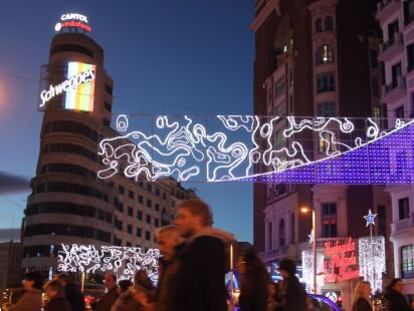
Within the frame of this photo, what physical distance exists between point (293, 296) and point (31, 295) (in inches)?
131

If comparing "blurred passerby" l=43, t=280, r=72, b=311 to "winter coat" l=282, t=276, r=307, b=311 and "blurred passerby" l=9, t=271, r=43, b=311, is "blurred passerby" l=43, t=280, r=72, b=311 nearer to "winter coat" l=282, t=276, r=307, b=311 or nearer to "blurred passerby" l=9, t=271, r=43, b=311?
"blurred passerby" l=9, t=271, r=43, b=311

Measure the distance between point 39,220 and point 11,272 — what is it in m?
34.4

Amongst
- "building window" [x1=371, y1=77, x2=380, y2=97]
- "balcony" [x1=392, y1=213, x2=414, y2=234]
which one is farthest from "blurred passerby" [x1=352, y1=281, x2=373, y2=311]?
"building window" [x1=371, y1=77, x2=380, y2=97]

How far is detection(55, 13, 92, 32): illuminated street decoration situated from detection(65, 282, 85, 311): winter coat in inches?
3216

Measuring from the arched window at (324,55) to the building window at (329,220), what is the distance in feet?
37.3

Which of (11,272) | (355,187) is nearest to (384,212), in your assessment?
(355,187)

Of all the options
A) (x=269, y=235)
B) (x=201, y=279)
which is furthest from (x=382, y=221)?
(x=201, y=279)

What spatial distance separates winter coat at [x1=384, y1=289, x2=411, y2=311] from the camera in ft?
36.3

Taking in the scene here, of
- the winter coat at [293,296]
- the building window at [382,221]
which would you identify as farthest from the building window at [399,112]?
the winter coat at [293,296]

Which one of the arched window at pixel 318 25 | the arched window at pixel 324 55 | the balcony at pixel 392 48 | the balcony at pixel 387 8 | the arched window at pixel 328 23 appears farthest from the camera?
the arched window at pixel 318 25

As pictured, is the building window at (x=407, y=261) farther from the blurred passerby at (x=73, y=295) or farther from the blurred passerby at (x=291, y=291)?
the blurred passerby at (x=291, y=291)

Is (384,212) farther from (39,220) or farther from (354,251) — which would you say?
(39,220)

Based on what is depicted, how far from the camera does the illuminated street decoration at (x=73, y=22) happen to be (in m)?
89.6

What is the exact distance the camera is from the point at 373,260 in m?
43.2
